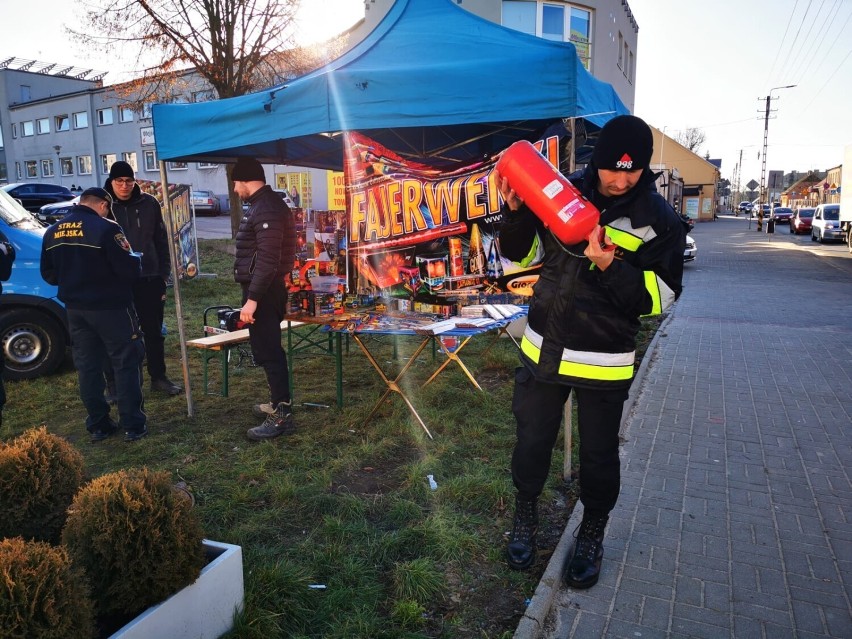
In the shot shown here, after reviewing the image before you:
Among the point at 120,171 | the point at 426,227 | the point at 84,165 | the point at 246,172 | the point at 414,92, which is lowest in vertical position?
the point at 426,227

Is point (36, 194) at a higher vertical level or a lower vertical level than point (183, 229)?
higher

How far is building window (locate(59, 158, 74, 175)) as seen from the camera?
40750mm

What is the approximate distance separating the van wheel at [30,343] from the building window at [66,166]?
41434 mm

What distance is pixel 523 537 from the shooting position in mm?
3010

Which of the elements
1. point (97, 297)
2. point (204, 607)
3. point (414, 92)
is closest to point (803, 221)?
point (414, 92)

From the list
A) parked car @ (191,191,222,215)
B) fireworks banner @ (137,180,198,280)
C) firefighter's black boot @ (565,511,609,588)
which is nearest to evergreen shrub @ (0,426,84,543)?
firefighter's black boot @ (565,511,609,588)

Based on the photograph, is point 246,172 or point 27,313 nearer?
point 246,172

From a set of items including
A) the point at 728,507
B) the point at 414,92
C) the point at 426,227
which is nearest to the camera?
the point at 728,507

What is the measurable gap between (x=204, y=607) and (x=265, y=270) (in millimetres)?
2407

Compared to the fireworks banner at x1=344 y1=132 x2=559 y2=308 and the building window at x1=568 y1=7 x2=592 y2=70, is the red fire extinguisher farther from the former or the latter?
the building window at x1=568 y1=7 x2=592 y2=70

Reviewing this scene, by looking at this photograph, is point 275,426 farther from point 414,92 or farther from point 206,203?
point 206,203

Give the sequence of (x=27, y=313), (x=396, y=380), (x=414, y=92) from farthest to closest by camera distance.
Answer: (x=27, y=313), (x=396, y=380), (x=414, y=92)

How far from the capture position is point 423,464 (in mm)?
4082

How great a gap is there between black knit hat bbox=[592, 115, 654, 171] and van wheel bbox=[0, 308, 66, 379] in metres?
6.07
